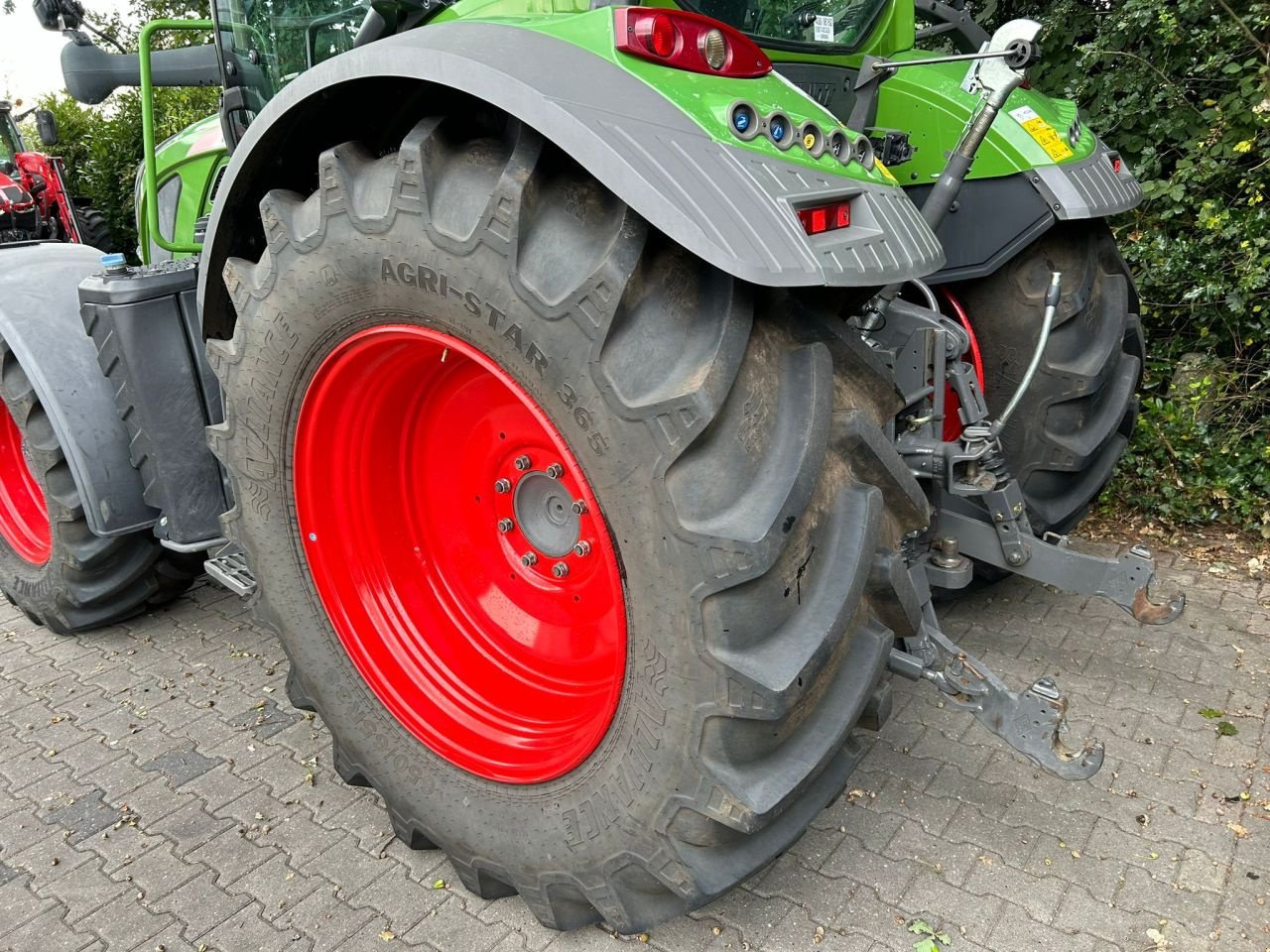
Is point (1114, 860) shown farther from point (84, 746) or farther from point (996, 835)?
point (84, 746)

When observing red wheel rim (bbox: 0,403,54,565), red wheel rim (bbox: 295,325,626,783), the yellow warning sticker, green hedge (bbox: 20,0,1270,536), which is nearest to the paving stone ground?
red wheel rim (bbox: 295,325,626,783)

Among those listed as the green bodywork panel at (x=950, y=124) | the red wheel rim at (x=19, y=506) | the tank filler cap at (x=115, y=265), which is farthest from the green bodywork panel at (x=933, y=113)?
the red wheel rim at (x=19, y=506)

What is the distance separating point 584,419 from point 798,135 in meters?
0.59

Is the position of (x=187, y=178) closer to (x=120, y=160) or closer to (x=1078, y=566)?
(x=1078, y=566)

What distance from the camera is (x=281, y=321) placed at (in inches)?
75.7

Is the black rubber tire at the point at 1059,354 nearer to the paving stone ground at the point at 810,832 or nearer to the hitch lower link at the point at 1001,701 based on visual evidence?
the paving stone ground at the point at 810,832

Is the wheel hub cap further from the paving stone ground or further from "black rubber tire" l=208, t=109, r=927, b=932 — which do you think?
the paving stone ground

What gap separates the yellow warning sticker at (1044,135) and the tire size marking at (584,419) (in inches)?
68.3

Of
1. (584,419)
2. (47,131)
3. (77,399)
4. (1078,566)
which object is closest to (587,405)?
(584,419)

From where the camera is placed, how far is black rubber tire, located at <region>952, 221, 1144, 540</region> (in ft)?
8.89

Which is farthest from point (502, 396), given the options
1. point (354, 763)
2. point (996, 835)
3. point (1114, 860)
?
point (1114, 860)

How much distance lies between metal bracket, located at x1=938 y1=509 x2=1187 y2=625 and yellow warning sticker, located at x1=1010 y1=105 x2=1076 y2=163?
1019mm

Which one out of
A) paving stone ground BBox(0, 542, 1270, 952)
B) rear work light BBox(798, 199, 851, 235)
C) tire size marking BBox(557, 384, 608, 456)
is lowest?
paving stone ground BBox(0, 542, 1270, 952)

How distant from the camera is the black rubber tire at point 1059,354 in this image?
2.71 meters
